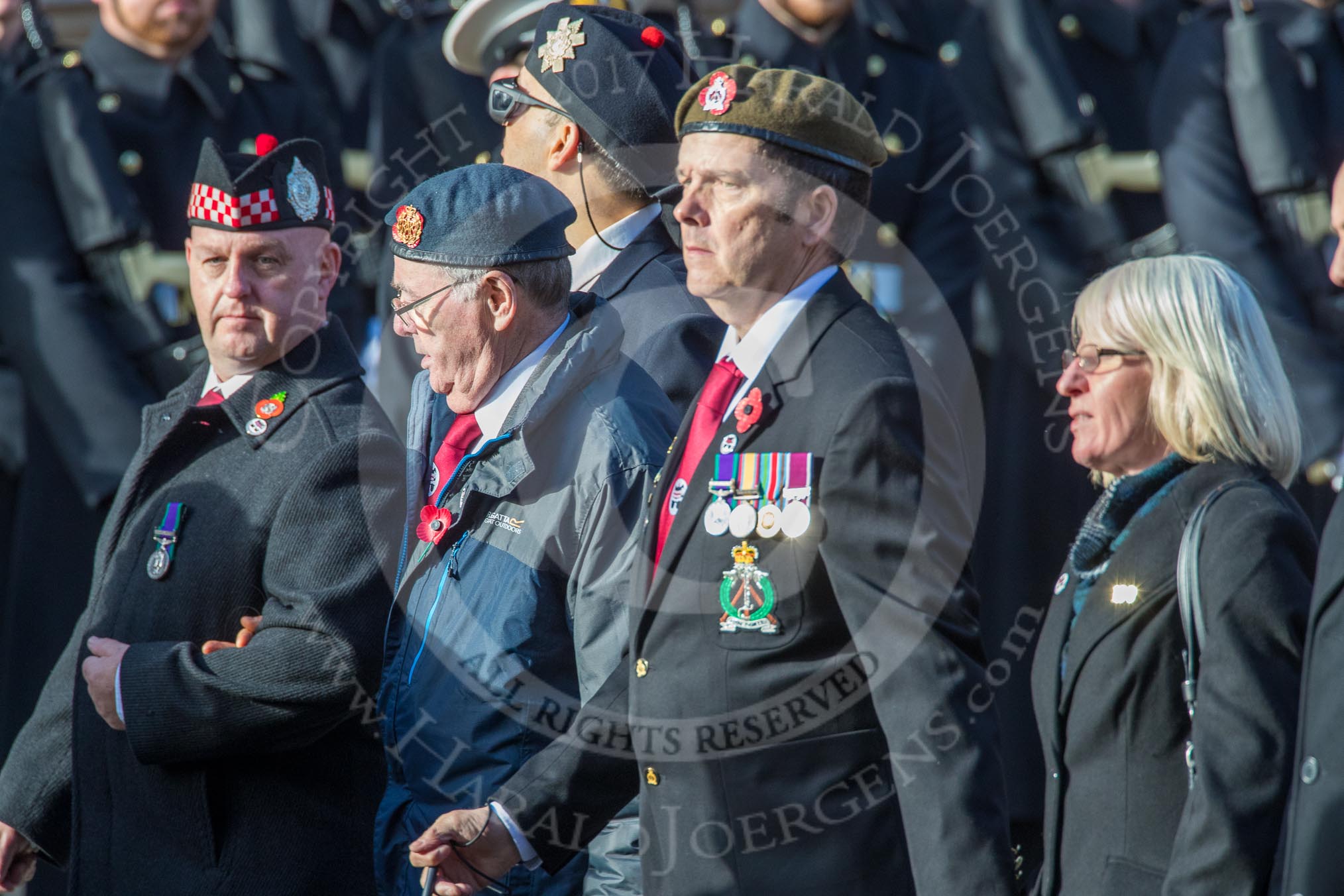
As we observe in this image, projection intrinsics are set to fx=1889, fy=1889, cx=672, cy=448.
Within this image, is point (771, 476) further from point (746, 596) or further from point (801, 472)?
point (746, 596)

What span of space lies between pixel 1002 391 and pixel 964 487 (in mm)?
3306

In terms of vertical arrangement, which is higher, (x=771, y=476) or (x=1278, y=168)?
(x=1278, y=168)

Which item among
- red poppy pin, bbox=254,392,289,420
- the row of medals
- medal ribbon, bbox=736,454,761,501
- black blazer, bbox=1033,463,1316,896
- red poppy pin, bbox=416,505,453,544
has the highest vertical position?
red poppy pin, bbox=254,392,289,420

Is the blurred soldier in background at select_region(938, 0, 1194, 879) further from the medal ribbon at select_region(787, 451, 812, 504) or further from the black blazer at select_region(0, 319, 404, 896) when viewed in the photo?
the medal ribbon at select_region(787, 451, 812, 504)

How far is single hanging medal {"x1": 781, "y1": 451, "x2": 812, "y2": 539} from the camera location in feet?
9.27

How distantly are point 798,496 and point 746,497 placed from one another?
9 cm

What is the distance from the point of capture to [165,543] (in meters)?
3.47

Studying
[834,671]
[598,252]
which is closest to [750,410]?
[834,671]

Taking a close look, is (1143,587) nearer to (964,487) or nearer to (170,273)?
(964,487)

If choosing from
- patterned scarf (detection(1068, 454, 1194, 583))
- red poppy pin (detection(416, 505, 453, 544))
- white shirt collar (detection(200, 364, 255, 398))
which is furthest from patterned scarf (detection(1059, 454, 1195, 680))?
white shirt collar (detection(200, 364, 255, 398))

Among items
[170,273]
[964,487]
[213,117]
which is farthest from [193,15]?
[964,487]

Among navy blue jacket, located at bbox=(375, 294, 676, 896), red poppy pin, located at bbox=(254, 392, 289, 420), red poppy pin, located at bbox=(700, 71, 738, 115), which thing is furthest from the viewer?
red poppy pin, located at bbox=(254, 392, 289, 420)

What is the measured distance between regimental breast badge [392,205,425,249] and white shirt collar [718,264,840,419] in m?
0.66

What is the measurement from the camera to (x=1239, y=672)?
2.92 meters
